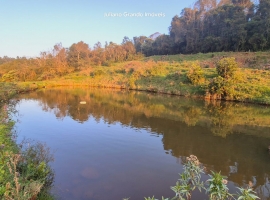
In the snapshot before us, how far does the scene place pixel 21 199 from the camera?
4.32 m

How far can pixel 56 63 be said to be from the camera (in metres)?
46.7

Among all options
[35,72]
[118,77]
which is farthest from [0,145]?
[35,72]

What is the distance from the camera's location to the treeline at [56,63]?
4444 centimetres

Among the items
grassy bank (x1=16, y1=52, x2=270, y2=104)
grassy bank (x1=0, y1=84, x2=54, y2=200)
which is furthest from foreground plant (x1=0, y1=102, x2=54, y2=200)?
grassy bank (x1=16, y1=52, x2=270, y2=104)

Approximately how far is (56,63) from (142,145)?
4161cm

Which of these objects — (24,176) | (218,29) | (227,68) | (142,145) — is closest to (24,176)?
(24,176)

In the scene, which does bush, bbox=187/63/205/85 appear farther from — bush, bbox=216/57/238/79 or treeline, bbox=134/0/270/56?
treeline, bbox=134/0/270/56

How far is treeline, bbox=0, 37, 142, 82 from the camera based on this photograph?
4444cm

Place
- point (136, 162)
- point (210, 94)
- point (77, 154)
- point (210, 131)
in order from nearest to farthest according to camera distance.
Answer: point (136, 162) < point (77, 154) < point (210, 131) < point (210, 94)

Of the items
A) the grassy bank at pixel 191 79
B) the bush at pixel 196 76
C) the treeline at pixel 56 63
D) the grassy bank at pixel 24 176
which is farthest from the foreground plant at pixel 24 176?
the treeline at pixel 56 63

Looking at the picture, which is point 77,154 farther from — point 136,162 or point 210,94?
point 210,94

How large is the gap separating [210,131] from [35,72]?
42998 mm

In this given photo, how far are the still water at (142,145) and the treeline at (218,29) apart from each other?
26758mm

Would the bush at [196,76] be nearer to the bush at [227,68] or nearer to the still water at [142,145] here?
the bush at [227,68]
